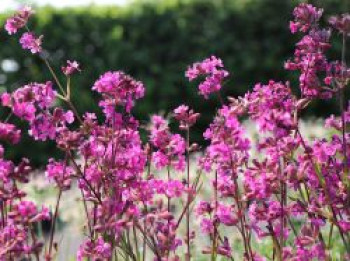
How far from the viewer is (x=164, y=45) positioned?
13594mm

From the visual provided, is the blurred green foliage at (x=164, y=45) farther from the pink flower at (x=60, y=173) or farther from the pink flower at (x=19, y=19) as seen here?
the pink flower at (x=60, y=173)

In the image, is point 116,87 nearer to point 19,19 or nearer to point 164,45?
point 19,19

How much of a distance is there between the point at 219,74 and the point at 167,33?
33.7ft

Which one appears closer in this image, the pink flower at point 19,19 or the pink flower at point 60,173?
the pink flower at point 60,173

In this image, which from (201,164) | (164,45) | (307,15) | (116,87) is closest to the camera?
(116,87)

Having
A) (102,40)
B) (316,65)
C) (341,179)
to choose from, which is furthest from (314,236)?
(102,40)

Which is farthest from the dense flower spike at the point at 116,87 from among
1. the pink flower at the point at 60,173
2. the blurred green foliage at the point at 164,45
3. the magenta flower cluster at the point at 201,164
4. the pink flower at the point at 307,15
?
the blurred green foliage at the point at 164,45

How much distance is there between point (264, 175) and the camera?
9.96 feet

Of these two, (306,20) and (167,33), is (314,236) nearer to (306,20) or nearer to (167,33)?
(306,20)

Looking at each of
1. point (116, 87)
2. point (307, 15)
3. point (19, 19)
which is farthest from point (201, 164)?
point (19, 19)

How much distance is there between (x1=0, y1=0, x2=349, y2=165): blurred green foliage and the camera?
1313 cm

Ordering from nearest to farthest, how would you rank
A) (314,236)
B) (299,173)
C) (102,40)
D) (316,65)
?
(299,173) → (314,236) → (316,65) → (102,40)

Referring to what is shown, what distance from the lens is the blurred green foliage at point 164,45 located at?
13.1 m

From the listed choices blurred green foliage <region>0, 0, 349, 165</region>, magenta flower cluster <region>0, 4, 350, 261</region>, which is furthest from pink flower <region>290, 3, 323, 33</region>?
blurred green foliage <region>0, 0, 349, 165</region>
